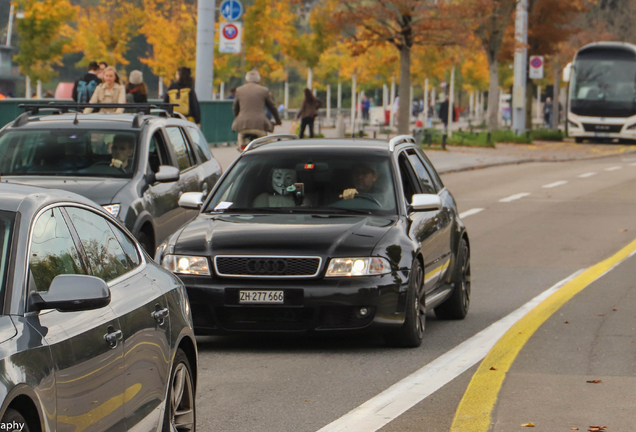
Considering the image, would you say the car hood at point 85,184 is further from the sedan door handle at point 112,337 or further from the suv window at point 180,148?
the sedan door handle at point 112,337

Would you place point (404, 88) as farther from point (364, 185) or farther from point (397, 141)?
point (364, 185)

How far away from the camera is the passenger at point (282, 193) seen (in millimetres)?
9336

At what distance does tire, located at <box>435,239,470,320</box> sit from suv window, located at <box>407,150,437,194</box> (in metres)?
0.60

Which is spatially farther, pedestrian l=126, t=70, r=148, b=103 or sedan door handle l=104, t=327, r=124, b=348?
pedestrian l=126, t=70, r=148, b=103

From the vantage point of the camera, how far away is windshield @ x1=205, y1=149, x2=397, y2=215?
30.3 ft

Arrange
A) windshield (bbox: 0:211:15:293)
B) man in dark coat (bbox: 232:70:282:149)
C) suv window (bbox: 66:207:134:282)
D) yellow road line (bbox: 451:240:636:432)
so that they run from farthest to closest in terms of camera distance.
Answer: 1. man in dark coat (bbox: 232:70:282:149)
2. yellow road line (bbox: 451:240:636:432)
3. suv window (bbox: 66:207:134:282)
4. windshield (bbox: 0:211:15:293)

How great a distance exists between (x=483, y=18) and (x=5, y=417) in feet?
126

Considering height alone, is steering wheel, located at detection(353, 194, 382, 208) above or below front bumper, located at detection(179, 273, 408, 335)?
above

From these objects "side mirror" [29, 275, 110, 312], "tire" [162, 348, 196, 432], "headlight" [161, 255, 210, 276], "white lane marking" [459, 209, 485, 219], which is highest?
"side mirror" [29, 275, 110, 312]

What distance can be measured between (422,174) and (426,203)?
49.1 inches

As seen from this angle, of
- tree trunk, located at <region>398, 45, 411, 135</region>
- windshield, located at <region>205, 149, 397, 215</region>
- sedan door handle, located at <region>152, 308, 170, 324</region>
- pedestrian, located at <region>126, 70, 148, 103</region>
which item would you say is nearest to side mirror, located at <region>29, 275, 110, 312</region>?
sedan door handle, located at <region>152, 308, 170, 324</region>

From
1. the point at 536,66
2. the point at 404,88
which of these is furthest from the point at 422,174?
the point at 536,66

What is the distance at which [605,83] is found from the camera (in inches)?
1941

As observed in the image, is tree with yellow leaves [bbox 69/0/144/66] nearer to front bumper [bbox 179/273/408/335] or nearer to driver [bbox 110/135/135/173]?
driver [bbox 110/135/135/173]
